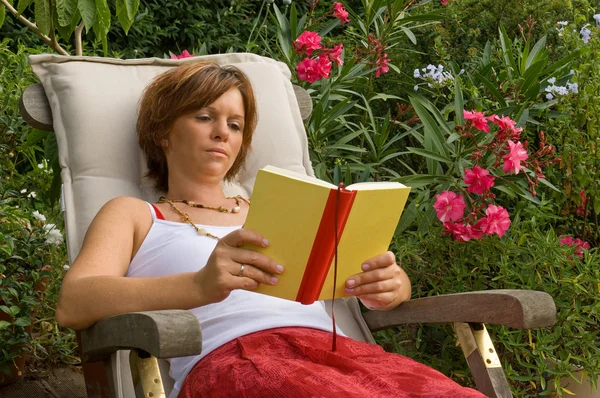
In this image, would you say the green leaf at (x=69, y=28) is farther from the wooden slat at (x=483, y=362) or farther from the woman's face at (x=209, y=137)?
the wooden slat at (x=483, y=362)

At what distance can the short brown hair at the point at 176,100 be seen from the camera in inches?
98.6

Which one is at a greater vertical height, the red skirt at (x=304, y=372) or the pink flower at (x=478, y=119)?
the pink flower at (x=478, y=119)

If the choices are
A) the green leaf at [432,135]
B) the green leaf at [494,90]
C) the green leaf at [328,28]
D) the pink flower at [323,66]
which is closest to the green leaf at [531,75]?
the green leaf at [494,90]

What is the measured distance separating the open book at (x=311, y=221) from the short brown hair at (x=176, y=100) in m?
0.66

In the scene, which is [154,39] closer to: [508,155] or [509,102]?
[509,102]

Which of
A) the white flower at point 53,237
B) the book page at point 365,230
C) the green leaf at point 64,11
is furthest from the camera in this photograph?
the white flower at point 53,237

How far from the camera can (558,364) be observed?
287 centimetres

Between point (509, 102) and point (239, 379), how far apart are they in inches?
85.2

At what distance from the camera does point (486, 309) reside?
222 cm

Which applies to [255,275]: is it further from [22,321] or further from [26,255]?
[26,255]

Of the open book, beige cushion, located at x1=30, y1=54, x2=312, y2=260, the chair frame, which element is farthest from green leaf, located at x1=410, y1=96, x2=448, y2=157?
the open book

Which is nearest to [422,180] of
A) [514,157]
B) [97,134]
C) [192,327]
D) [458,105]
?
[458,105]

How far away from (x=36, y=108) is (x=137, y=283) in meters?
0.92

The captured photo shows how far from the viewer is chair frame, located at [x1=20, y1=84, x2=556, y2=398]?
1675 mm
